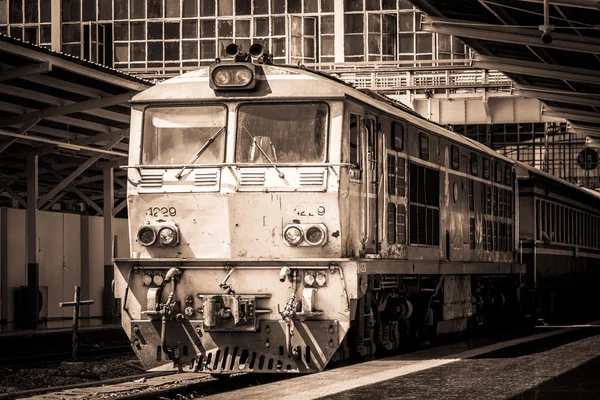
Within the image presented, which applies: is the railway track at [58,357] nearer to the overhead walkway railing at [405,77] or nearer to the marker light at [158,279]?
the marker light at [158,279]

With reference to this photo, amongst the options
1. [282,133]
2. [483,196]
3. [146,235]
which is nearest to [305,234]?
[282,133]

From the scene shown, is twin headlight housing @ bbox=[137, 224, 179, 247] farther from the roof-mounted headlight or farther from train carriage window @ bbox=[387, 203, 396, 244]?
train carriage window @ bbox=[387, 203, 396, 244]

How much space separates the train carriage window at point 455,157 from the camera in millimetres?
19938

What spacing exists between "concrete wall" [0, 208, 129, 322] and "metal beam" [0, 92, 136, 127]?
12.5 ft

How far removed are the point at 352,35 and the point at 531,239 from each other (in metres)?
28.5

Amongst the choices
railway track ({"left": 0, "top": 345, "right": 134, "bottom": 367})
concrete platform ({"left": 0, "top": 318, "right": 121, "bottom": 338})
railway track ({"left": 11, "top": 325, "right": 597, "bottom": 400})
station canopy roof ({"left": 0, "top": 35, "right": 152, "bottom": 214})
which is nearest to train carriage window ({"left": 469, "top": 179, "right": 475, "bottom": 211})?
railway track ({"left": 11, "top": 325, "right": 597, "bottom": 400})

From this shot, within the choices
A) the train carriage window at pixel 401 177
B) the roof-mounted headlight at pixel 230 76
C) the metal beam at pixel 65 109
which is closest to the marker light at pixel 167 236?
the roof-mounted headlight at pixel 230 76

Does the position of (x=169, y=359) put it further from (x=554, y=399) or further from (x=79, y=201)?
(x=79, y=201)

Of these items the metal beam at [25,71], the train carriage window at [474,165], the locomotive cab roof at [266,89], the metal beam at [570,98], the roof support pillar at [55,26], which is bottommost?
the train carriage window at [474,165]

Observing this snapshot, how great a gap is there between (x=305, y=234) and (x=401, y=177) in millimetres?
2878

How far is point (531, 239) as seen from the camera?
27.2 m

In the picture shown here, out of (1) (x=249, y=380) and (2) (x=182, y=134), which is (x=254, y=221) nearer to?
(2) (x=182, y=134)

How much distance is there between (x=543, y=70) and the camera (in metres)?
24.1

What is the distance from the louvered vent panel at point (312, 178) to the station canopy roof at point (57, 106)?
744cm
